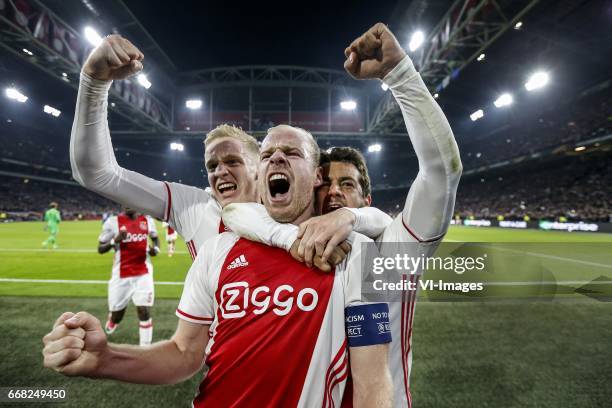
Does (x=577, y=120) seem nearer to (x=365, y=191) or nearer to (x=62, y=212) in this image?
(x=365, y=191)

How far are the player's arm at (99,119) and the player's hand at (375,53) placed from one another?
43.9 inches

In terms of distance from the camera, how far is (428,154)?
4.49 feet

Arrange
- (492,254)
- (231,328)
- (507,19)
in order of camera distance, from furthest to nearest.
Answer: (507,19) < (492,254) < (231,328)

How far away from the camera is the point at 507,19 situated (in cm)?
1285

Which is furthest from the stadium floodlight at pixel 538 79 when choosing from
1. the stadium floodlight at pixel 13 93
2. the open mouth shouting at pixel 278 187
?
the stadium floodlight at pixel 13 93

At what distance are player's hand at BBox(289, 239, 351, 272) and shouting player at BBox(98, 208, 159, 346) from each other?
3.82m

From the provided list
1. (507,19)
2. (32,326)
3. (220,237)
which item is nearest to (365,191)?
(220,237)

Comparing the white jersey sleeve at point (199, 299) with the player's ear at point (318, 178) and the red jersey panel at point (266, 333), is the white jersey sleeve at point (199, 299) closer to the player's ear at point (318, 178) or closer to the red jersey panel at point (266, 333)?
the red jersey panel at point (266, 333)

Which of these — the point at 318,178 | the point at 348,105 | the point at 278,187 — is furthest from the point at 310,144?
the point at 348,105

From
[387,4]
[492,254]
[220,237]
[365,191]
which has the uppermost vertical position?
[387,4]

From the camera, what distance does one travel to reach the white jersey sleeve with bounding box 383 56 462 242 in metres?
1.35

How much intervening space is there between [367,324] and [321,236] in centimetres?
39

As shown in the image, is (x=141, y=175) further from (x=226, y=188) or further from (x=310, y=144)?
(x=310, y=144)

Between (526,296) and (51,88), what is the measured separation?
111 ft
